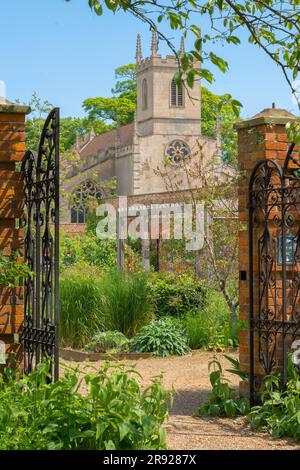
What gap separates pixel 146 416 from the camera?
15.9ft

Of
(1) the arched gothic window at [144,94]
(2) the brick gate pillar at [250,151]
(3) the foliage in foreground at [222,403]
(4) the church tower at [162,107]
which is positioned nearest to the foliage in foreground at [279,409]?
(3) the foliage in foreground at [222,403]

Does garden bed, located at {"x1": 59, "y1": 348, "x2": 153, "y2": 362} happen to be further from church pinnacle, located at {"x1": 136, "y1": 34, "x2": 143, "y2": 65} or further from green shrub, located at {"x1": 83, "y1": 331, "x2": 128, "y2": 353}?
church pinnacle, located at {"x1": 136, "y1": 34, "x2": 143, "y2": 65}

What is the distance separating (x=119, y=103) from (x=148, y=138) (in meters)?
7.83

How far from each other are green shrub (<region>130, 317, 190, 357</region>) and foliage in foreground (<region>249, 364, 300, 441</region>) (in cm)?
443

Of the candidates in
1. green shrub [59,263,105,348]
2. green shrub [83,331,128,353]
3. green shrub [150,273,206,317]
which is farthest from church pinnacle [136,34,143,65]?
green shrub [83,331,128,353]

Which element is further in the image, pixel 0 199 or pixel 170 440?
pixel 0 199

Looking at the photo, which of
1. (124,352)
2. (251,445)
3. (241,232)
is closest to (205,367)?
(124,352)

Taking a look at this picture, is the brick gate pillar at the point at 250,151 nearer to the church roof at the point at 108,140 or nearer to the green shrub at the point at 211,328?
the green shrub at the point at 211,328

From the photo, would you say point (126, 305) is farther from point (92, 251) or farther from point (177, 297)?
point (92, 251)

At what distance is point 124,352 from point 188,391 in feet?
9.52

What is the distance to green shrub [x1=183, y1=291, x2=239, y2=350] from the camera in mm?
11609

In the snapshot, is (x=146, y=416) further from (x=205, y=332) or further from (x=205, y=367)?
(x=205, y=332)

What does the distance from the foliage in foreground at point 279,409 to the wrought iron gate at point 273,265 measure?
11cm

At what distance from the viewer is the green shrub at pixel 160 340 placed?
36.8 feet
